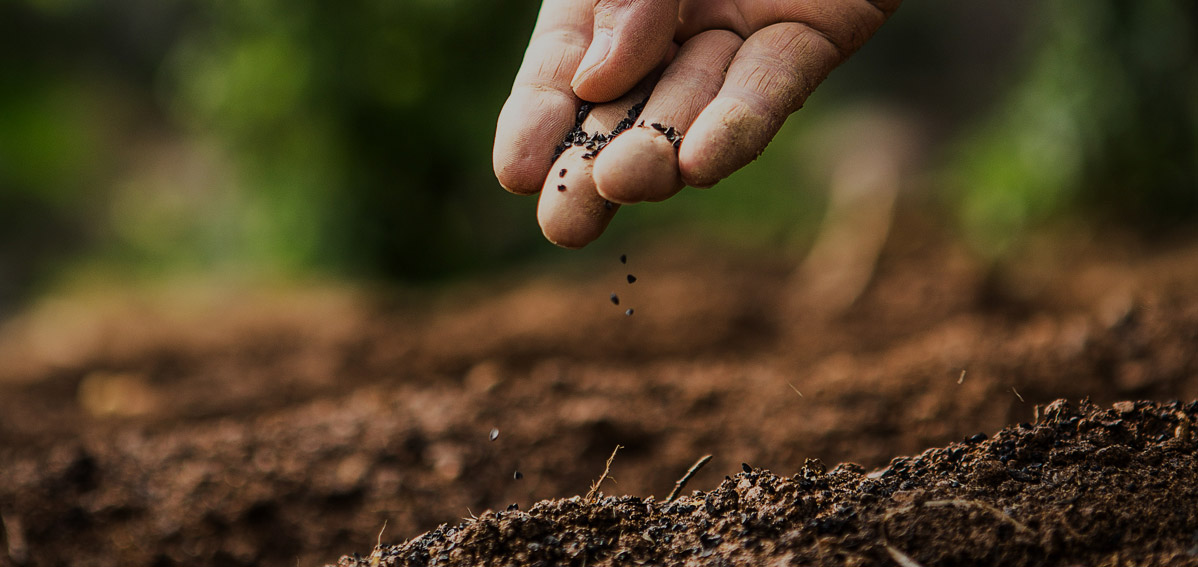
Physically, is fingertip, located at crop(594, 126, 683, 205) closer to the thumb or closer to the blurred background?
the thumb

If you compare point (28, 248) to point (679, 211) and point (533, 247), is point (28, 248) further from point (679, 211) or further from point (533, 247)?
point (679, 211)

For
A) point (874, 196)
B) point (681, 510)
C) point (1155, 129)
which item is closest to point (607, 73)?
point (681, 510)

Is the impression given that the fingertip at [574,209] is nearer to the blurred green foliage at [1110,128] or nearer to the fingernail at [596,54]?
the fingernail at [596,54]

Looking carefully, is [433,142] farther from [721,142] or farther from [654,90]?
[721,142]

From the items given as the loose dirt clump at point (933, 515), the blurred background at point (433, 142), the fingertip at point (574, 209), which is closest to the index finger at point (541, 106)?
the fingertip at point (574, 209)

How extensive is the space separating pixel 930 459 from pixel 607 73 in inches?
40.0

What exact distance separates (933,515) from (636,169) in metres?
0.77

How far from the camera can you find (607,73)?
179 cm

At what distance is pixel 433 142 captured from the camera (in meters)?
6.22

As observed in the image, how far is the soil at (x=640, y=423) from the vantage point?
1521mm

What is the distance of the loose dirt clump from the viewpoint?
4.51 ft

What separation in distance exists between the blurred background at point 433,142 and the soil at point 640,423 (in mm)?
Result: 407

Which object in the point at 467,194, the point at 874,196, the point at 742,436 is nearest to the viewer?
the point at 742,436

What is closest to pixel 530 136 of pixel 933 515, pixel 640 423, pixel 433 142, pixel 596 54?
pixel 596 54
